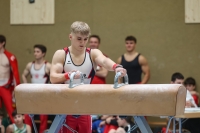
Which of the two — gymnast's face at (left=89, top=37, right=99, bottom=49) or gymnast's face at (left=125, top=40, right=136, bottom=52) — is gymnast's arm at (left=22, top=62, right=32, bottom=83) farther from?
gymnast's face at (left=125, top=40, right=136, bottom=52)

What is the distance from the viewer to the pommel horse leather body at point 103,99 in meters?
4.18

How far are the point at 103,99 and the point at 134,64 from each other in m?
4.99

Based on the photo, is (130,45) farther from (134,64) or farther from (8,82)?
(8,82)

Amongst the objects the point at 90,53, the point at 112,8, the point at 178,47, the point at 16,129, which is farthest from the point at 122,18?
the point at 90,53

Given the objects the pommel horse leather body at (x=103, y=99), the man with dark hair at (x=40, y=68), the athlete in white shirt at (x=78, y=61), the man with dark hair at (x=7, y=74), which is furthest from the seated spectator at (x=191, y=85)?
the pommel horse leather body at (x=103, y=99)

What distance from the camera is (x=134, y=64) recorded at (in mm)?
9266

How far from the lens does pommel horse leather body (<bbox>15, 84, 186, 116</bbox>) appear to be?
418 cm

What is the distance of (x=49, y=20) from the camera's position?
1057cm

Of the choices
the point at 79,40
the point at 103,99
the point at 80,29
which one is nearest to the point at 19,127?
the point at 79,40

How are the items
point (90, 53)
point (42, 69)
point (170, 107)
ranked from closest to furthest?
1. point (170, 107)
2. point (90, 53)
3. point (42, 69)

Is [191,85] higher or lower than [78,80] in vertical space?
lower

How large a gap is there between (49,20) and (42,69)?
153 centimetres

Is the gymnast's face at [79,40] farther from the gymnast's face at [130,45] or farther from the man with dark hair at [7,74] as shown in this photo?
the man with dark hair at [7,74]

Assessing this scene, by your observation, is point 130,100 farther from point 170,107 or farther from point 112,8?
point 112,8
